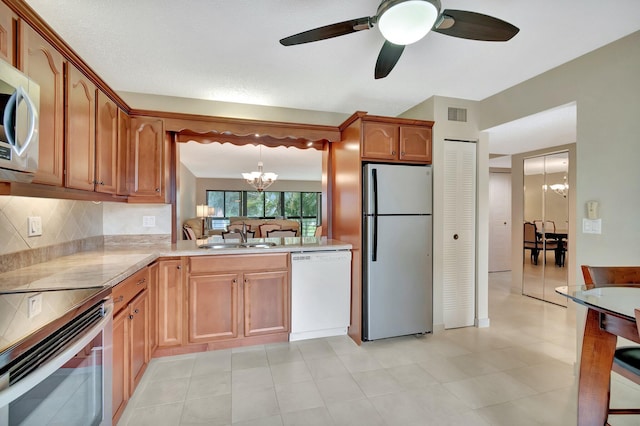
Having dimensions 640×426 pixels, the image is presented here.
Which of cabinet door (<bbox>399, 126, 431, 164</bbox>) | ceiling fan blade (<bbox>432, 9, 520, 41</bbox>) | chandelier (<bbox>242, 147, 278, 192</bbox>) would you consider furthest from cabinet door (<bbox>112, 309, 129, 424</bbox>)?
chandelier (<bbox>242, 147, 278, 192</bbox>)

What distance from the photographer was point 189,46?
6.85 ft

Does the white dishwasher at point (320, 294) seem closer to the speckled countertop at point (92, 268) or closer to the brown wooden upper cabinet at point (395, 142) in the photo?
the speckled countertop at point (92, 268)

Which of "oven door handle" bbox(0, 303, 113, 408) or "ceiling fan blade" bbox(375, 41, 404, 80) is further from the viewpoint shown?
"ceiling fan blade" bbox(375, 41, 404, 80)

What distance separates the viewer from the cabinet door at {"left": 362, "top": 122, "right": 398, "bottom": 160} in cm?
273

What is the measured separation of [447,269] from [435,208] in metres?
0.67

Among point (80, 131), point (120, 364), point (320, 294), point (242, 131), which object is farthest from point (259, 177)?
point (120, 364)

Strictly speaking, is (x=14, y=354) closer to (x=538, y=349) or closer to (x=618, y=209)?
(x=618, y=209)

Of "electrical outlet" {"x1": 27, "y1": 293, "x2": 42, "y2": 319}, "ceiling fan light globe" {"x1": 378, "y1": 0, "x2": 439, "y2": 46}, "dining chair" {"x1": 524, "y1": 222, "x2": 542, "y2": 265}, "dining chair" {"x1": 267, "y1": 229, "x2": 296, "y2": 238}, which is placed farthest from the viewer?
"dining chair" {"x1": 267, "y1": 229, "x2": 296, "y2": 238}

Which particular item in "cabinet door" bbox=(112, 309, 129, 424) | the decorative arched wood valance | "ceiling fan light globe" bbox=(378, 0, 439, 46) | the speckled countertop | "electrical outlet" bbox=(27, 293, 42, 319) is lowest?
"cabinet door" bbox=(112, 309, 129, 424)

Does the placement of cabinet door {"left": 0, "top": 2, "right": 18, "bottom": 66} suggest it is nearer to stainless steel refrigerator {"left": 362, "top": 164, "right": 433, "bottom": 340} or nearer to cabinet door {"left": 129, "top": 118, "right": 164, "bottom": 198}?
cabinet door {"left": 129, "top": 118, "right": 164, "bottom": 198}

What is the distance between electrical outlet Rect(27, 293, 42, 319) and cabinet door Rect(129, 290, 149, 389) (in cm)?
62

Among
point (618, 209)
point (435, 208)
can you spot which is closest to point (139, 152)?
point (435, 208)

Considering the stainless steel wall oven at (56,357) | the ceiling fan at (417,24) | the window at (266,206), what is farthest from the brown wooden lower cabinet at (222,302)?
the window at (266,206)

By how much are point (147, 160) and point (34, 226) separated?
100 centimetres
